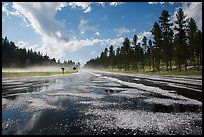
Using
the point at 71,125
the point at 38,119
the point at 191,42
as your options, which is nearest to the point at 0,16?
the point at 38,119

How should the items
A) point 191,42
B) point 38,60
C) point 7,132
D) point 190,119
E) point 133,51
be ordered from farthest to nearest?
point 38,60
point 133,51
point 191,42
point 190,119
point 7,132

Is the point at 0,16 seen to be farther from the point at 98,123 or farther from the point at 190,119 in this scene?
the point at 190,119

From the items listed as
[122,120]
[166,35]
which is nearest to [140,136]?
[122,120]

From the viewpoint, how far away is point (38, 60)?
593 ft

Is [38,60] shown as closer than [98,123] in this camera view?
No

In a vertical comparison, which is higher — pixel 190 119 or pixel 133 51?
pixel 133 51

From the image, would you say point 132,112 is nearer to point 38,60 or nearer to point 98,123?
point 98,123

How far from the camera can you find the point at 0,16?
12.5 meters

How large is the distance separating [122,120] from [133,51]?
309 ft

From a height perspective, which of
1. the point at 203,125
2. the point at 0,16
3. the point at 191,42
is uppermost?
the point at 191,42

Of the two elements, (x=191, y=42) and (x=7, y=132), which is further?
(x=191, y=42)

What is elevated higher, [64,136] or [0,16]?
[0,16]

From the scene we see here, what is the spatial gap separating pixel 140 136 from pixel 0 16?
11.3 metres

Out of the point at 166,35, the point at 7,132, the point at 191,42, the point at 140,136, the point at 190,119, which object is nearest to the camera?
the point at 140,136
